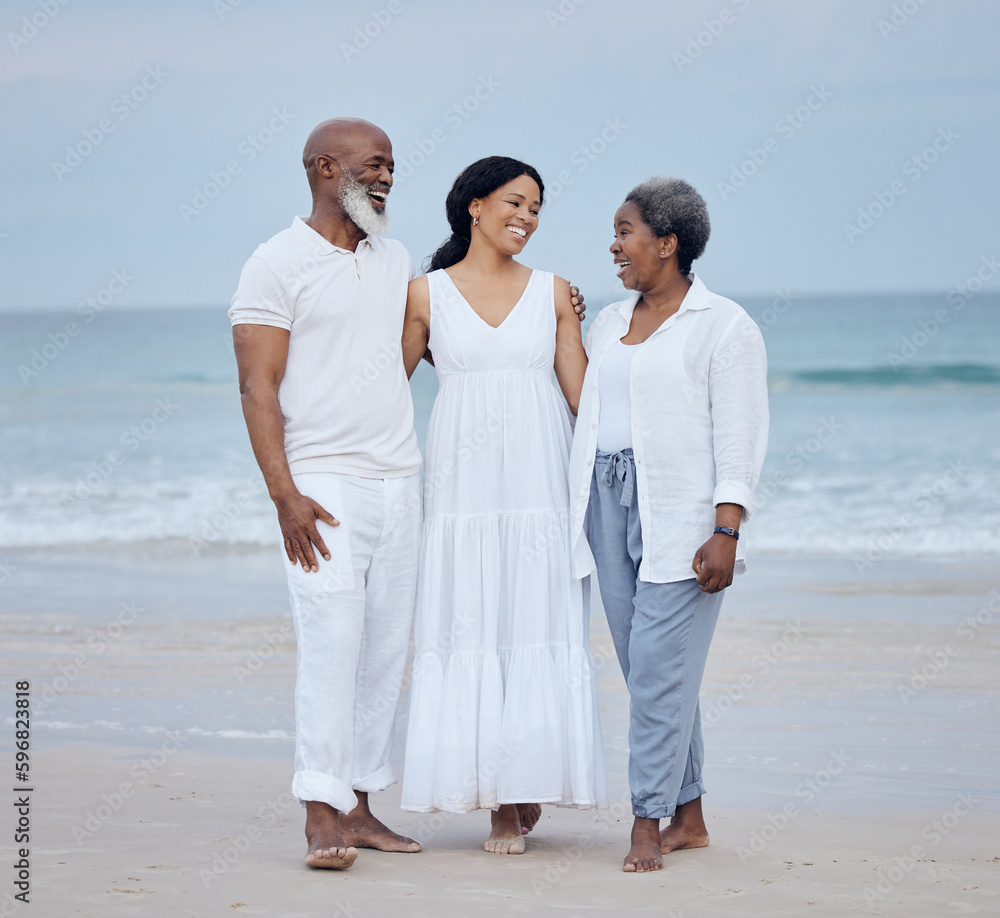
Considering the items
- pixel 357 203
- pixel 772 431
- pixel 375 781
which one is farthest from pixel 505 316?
pixel 772 431

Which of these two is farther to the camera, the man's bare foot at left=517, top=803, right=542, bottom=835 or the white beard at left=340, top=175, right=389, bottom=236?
the man's bare foot at left=517, top=803, right=542, bottom=835

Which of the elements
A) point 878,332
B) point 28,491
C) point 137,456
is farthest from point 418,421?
point 878,332

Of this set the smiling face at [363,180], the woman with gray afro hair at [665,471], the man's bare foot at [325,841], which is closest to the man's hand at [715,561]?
the woman with gray afro hair at [665,471]

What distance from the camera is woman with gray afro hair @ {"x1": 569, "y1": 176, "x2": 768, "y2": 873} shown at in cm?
340

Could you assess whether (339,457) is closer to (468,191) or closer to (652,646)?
(468,191)

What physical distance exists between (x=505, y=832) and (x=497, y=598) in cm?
73

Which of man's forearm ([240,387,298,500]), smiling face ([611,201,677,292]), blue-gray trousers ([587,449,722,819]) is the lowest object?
blue-gray trousers ([587,449,722,819])

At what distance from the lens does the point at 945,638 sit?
6578 mm

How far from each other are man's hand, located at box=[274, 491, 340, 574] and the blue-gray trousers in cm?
84

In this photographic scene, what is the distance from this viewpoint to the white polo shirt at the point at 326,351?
11.4ft

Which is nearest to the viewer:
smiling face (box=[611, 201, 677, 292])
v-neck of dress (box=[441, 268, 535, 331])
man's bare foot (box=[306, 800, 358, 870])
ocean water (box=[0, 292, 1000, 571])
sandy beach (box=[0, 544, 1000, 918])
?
sandy beach (box=[0, 544, 1000, 918])

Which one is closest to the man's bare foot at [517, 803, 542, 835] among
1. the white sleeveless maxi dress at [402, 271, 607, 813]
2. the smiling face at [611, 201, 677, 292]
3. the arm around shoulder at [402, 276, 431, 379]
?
the white sleeveless maxi dress at [402, 271, 607, 813]

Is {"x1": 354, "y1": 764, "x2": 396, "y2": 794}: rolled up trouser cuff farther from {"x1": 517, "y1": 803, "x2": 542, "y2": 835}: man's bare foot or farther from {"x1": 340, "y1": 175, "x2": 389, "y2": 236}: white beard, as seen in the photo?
{"x1": 340, "y1": 175, "x2": 389, "y2": 236}: white beard

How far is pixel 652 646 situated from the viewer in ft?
11.3
